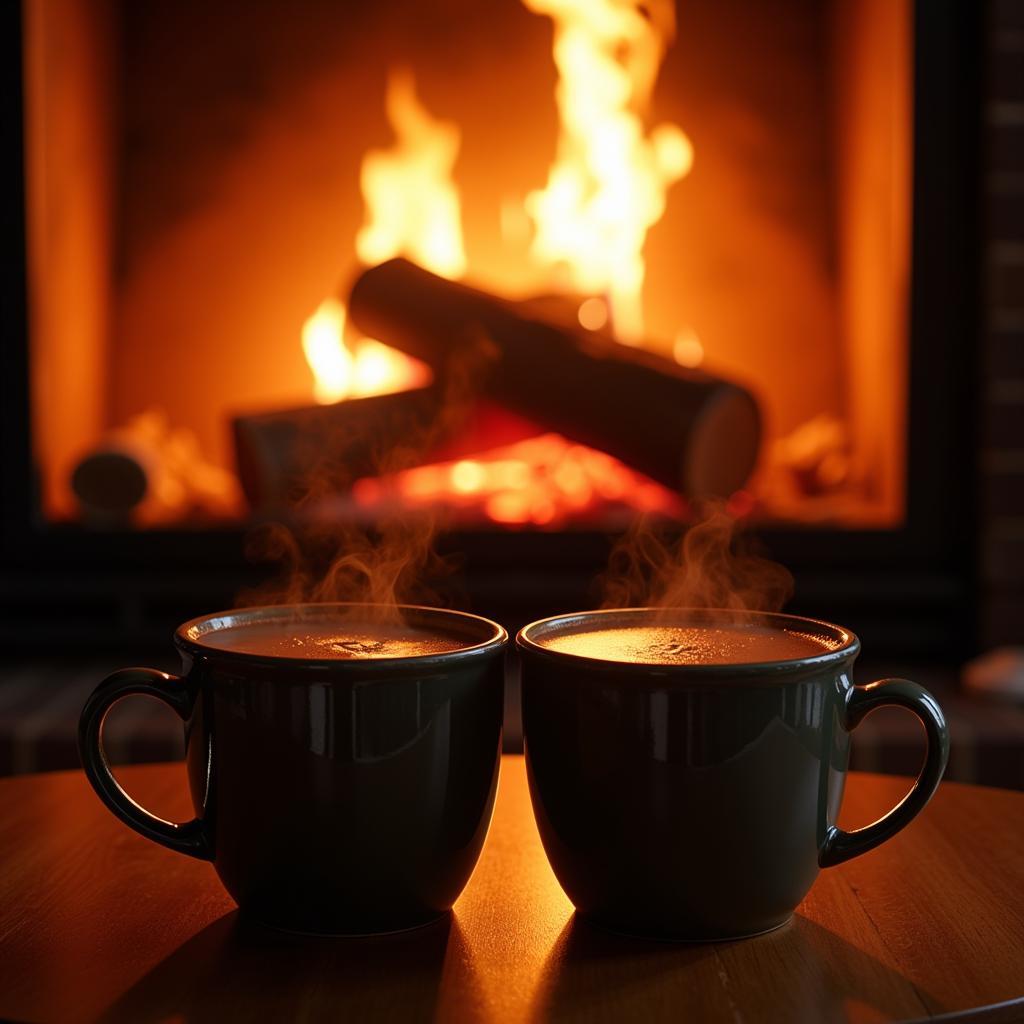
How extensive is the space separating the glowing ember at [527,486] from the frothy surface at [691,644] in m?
1.13

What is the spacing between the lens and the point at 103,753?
522mm

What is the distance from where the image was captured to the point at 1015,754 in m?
1.46

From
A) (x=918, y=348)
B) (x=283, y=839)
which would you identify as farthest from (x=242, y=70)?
(x=283, y=839)

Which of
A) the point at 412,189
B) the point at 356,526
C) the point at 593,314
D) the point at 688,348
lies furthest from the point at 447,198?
the point at 356,526

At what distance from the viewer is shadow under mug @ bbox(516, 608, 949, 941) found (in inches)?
19.1

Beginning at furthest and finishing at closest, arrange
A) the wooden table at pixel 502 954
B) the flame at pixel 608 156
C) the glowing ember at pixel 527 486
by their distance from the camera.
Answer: the flame at pixel 608 156 < the glowing ember at pixel 527 486 < the wooden table at pixel 502 954

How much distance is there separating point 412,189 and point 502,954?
1.55 m

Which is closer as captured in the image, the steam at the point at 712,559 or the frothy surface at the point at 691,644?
the frothy surface at the point at 691,644

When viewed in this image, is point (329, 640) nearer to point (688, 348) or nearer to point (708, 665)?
point (708, 665)

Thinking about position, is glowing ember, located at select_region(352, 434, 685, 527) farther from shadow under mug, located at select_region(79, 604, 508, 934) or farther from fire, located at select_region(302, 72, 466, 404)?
shadow under mug, located at select_region(79, 604, 508, 934)

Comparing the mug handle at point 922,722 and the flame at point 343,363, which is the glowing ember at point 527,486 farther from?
the mug handle at point 922,722

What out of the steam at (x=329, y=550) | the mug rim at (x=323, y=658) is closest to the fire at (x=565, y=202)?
the steam at (x=329, y=550)

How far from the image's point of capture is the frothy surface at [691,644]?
0.53 metres

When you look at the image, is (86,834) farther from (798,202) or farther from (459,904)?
(798,202)
